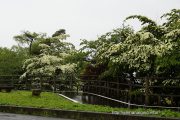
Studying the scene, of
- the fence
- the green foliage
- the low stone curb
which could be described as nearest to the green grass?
the low stone curb

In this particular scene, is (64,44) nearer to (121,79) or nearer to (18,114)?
(121,79)

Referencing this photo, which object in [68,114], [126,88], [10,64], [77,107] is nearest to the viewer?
[68,114]

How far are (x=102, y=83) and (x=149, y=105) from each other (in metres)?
7.03

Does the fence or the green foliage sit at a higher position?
the green foliage

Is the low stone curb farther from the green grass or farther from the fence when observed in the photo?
the fence

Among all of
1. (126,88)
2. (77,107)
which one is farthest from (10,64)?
(77,107)

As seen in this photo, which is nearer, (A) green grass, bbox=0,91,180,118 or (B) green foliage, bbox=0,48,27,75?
(A) green grass, bbox=0,91,180,118

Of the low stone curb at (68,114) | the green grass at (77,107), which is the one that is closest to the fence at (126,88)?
the green grass at (77,107)

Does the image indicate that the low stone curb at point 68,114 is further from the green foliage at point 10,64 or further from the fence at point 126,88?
the green foliage at point 10,64

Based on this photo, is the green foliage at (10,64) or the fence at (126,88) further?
the green foliage at (10,64)

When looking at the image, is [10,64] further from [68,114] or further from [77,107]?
[68,114]

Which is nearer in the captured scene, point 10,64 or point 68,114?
point 68,114

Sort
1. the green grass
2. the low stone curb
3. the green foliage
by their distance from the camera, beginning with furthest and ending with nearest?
the green foliage, the green grass, the low stone curb

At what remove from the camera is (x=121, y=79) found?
2305cm
